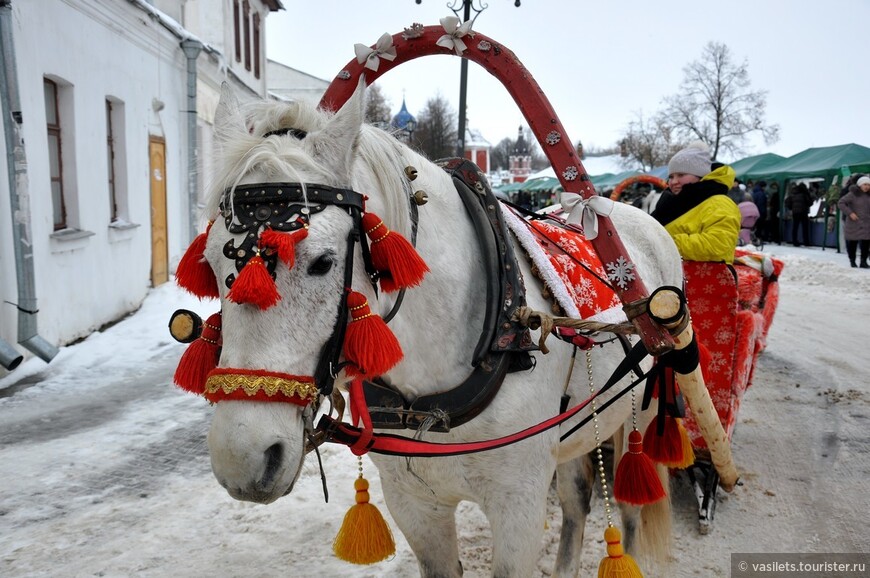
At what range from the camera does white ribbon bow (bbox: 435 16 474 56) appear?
1964mm

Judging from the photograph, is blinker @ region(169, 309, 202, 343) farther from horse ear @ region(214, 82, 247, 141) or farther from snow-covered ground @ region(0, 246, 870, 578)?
snow-covered ground @ region(0, 246, 870, 578)

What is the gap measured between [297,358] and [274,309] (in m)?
0.12

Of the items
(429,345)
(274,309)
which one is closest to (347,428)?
(429,345)

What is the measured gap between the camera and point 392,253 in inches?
60.3

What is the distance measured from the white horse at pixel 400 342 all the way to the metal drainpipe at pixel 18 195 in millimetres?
5015

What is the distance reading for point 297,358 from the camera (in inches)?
55.3

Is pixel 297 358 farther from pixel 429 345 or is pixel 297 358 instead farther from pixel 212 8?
pixel 212 8

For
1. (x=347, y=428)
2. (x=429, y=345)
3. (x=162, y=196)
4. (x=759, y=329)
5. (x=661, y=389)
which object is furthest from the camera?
(x=162, y=196)

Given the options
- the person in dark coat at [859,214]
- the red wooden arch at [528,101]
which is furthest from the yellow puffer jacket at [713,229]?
the person in dark coat at [859,214]

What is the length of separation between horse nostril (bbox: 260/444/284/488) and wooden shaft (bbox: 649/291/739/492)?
3.77 ft

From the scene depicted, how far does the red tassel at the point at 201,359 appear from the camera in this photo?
158 centimetres

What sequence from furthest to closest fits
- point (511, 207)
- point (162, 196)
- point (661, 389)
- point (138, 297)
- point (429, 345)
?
point (162, 196)
point (138, 297)
point (511, 207)
point (661, 389)
point (429, 345)

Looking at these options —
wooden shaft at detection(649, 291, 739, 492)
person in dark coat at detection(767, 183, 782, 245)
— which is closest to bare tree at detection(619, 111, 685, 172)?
person in dark coat at detection(767, 183, 782, 245)

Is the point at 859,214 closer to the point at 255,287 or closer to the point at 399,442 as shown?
the point at 399,442
